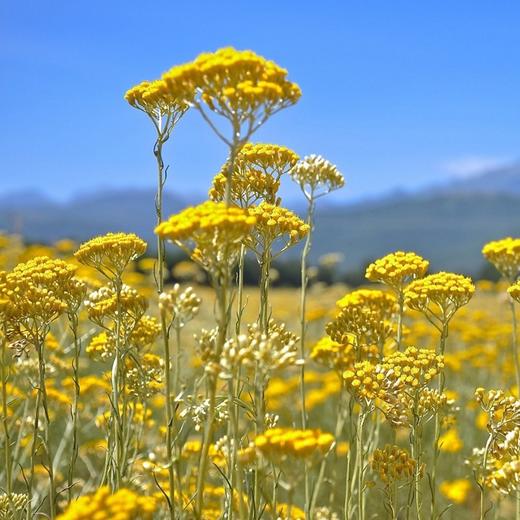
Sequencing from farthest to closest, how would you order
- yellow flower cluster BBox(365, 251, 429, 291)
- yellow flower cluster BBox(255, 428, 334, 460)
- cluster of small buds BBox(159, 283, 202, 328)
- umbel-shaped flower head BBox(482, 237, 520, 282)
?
umbel-shaped flower head BBox(482, 237, 520, 282)
yellow flower cluster BBox(365, 251, 429, 291)
cluster of small buds BBox(159, 283, 202, 328)
yellow flower cluster BBox(255, 428, 334, 460)

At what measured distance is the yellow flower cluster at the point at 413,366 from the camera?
144 inches

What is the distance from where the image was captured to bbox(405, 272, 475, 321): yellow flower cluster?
4.11 meters

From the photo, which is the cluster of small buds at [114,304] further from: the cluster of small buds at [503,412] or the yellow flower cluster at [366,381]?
the cluster of small buds at [503,412]

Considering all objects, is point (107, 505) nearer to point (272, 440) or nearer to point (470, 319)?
point (272, 440)

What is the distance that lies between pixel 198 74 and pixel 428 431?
10587 mm

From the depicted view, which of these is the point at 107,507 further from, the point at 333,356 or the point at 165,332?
the point at 333,356

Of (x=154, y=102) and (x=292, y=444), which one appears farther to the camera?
(x=154, y=102)

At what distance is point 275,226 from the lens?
12.8 feet

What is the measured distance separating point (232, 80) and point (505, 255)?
116 inches

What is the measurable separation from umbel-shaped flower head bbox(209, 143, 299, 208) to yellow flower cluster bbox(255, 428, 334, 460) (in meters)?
1.99

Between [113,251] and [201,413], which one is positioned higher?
[113,251]

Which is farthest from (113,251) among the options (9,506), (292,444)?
(292,444)

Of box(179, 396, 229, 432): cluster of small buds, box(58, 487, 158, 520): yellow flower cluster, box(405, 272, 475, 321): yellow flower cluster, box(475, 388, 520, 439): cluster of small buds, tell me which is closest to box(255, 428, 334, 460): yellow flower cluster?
box(58, 487, 158, 520): yellow flower cluster

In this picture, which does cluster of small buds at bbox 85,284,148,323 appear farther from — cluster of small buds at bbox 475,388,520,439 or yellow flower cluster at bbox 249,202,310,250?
cluster of small buds at bbox 475,388,520,439
